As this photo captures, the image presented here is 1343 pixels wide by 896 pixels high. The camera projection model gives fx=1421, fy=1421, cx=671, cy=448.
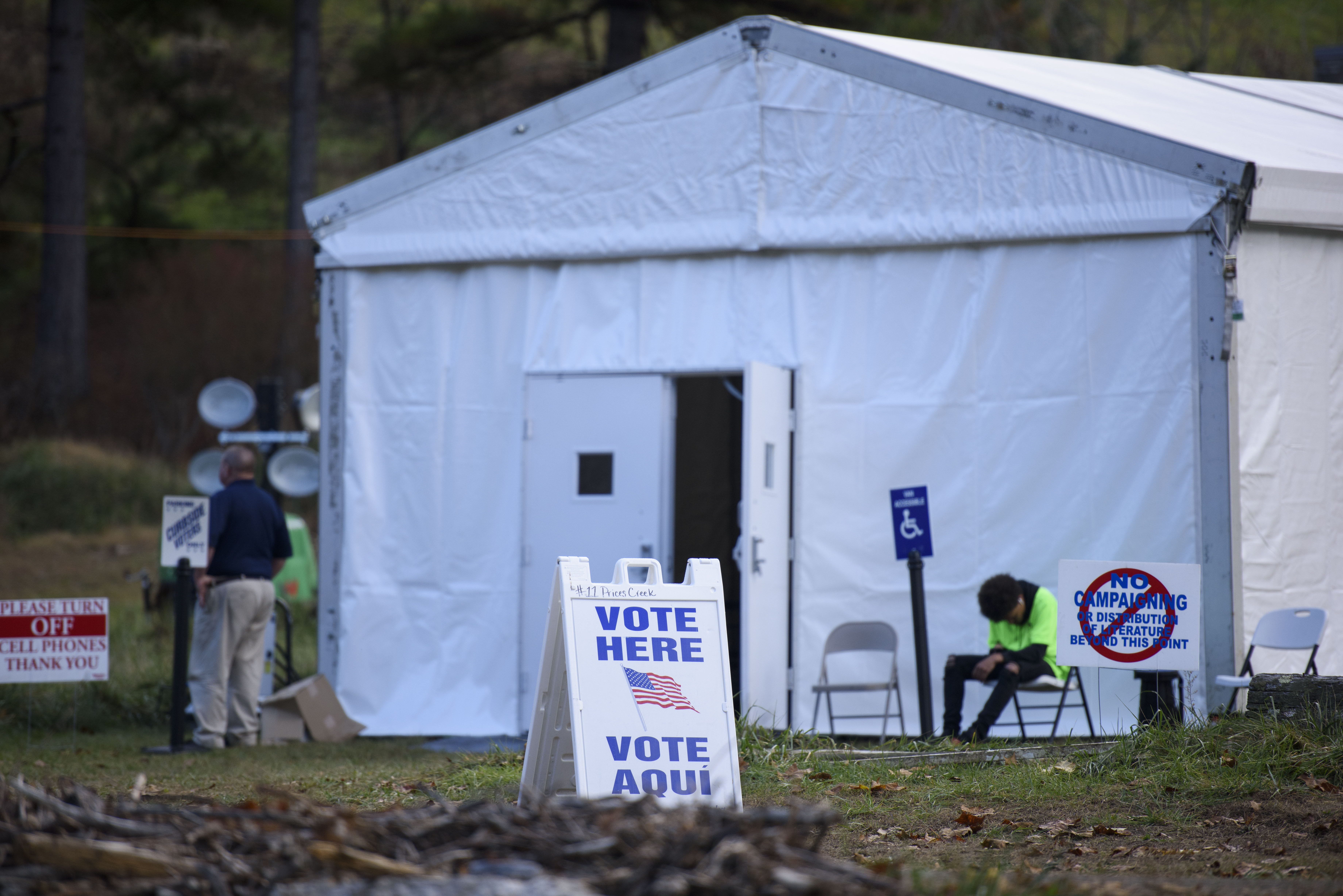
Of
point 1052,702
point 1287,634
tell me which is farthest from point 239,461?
point 1287,634

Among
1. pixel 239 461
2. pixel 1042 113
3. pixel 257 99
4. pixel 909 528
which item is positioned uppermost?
pixel 257 99

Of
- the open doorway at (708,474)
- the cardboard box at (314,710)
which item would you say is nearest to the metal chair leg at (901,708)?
the open doorway at (708,474)

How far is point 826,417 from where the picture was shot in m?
8.84

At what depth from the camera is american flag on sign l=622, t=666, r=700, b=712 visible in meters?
5.52

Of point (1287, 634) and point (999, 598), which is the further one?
point (999, 598)

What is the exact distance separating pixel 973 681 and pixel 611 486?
259 cm

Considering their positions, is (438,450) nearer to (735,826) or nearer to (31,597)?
(735,826)

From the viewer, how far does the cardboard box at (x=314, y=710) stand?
9148 millimetres

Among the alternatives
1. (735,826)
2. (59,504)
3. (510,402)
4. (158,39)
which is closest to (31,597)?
(59,504)

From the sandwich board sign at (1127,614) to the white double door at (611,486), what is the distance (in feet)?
6.58

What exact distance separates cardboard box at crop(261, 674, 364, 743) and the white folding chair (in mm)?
4171

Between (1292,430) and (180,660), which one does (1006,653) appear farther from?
(180,660)

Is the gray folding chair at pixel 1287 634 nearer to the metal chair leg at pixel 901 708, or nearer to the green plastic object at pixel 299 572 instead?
the metal chair leg at pixel 901 708

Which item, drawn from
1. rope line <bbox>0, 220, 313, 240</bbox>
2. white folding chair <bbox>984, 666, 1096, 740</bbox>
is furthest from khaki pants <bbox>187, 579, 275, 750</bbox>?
rope line <bbox>0, 220, 313, 240</bbox>
